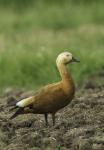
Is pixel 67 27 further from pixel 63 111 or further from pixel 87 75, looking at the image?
pixel 63 111

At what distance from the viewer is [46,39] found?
1744 centimetres

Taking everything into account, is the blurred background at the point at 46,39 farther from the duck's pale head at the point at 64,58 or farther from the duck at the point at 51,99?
the duck at the point at 51,99

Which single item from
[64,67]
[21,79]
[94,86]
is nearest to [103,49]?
[21,79]

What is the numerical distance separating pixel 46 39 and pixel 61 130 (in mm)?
Answer: 9085

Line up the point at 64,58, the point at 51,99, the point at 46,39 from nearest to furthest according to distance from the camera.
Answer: the point at 51,99, the point at 64,58, the point at 46,39

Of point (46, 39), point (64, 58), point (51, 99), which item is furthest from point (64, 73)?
point (46, 39)

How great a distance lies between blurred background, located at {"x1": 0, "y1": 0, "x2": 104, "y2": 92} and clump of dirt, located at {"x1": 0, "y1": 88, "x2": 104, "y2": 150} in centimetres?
352

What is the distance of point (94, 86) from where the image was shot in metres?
12.2

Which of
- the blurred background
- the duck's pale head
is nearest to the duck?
the duck's pale head

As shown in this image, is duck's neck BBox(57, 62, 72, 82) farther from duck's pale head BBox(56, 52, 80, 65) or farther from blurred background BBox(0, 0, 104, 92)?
blurred background BBox(0, 0, 104, 92)

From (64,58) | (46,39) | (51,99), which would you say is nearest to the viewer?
(51,99)

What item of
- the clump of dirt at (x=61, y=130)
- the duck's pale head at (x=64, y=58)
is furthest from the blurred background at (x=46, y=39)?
the duck's pale head at (x=64, y=58)

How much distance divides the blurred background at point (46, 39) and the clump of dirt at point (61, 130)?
352cm

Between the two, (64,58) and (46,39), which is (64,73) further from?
(46,39)
